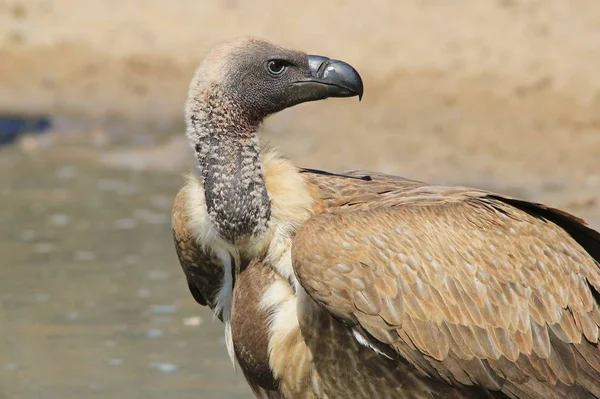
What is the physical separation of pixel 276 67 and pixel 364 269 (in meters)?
1.11

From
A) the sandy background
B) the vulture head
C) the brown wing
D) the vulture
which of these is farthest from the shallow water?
the brown wing

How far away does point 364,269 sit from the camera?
5289 mm

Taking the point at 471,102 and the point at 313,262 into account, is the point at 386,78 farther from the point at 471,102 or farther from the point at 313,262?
the point at 313,262

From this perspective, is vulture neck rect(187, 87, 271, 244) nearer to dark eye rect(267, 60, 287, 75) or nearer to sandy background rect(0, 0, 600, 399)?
dark eye rect(267, 60, 287, 75)

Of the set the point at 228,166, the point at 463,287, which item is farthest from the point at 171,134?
the point at 463,287

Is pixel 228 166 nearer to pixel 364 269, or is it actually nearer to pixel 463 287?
pixel 364 269

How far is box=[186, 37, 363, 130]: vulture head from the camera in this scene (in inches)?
226

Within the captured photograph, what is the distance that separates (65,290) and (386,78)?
26.8 feet

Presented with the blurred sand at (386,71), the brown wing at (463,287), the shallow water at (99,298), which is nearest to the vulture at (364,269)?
the brown wing at (463,287)

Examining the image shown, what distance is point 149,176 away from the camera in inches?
559

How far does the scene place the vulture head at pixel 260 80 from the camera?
5.73 m

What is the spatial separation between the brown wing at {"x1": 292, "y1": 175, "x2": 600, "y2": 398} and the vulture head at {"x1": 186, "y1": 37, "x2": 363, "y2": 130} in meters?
0.53

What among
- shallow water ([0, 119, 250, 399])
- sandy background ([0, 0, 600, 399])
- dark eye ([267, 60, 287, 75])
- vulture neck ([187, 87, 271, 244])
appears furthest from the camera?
sandy background ([0, 0, 600, 399])

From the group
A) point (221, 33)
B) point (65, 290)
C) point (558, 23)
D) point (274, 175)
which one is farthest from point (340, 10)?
A: point (274, 175)
